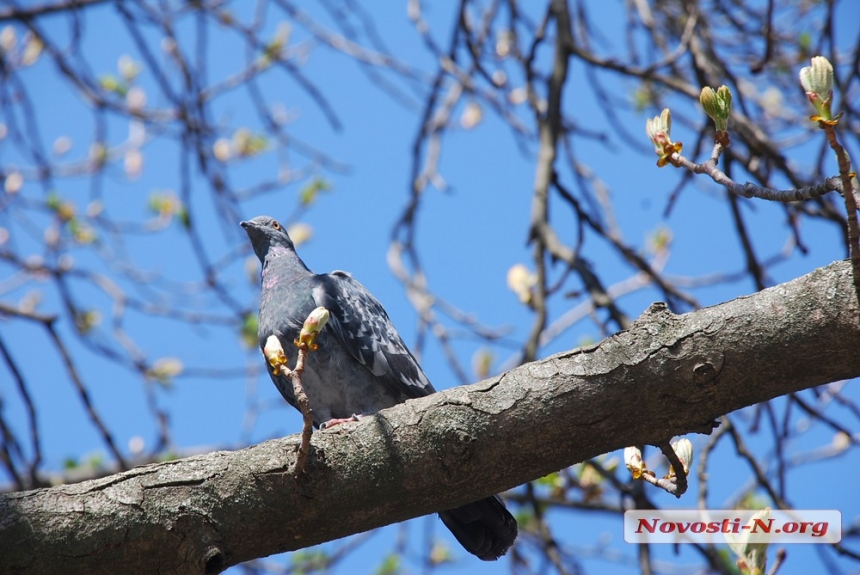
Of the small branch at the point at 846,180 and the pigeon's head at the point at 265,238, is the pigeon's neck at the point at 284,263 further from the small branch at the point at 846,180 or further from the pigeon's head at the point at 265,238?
the small branch at the point at 846,180

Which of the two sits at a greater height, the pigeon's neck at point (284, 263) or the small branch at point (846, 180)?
the pigeon's neck at point (284, 263)

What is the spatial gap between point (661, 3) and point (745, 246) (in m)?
3.19

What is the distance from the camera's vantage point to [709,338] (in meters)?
2.33

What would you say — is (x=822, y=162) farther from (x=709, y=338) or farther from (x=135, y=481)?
(x=135, y=481)

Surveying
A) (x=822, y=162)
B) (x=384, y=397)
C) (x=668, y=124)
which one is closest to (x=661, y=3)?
(x=822, y=162)

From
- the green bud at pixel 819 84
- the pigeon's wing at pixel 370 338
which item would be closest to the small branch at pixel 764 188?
the green bud at pixel 819 84

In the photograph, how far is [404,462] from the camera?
8.32ft

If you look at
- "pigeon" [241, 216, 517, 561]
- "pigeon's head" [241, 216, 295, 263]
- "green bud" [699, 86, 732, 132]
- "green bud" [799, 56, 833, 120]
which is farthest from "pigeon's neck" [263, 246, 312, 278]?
"green bud" [799, 56, 833, 120]

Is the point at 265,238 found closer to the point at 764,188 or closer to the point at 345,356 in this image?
the point at 345,356

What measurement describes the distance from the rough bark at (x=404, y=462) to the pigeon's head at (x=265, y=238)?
2.62 m

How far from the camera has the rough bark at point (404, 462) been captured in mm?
2367

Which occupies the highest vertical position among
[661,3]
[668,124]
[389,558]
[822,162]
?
[661,3]

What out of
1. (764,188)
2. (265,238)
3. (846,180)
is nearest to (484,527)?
(764,188)

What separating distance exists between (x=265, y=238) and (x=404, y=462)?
2.94 meters
